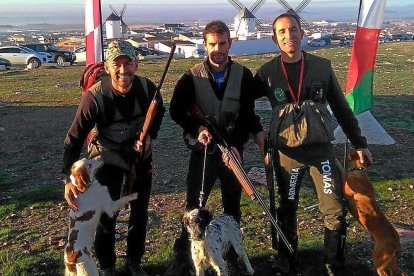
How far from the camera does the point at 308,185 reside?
9078mm

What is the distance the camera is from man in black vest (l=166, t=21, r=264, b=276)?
16.5 feet

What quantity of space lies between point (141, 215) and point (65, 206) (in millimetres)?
3182

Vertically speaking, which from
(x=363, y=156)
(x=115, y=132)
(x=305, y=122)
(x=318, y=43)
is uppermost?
(x=305, y=122)

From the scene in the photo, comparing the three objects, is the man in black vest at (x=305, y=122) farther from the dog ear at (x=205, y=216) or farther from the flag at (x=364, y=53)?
the flag at (x=364, y=53)

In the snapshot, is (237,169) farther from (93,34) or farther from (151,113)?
(93,34)

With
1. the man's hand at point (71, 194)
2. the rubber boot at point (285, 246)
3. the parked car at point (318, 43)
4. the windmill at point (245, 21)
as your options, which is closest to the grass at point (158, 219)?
the rubber boot at point (285, 246)

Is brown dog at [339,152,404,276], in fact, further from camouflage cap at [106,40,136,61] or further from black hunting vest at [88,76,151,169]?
camouflage cap at [106,40,136,61]

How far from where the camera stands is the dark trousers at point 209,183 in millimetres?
5336

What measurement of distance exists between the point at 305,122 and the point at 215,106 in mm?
959

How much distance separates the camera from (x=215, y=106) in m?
5.16

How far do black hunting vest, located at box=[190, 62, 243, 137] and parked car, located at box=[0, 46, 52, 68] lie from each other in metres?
35.5

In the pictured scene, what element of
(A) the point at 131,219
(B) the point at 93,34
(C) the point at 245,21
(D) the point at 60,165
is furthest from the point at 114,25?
(A) the point at 131,219

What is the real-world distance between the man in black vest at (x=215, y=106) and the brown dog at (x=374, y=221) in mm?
1074

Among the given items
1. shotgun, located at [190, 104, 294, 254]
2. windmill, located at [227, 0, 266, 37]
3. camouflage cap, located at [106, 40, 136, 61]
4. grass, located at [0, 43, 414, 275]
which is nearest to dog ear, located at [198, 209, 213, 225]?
shotgun, located at [190, 104, 294, 254]
